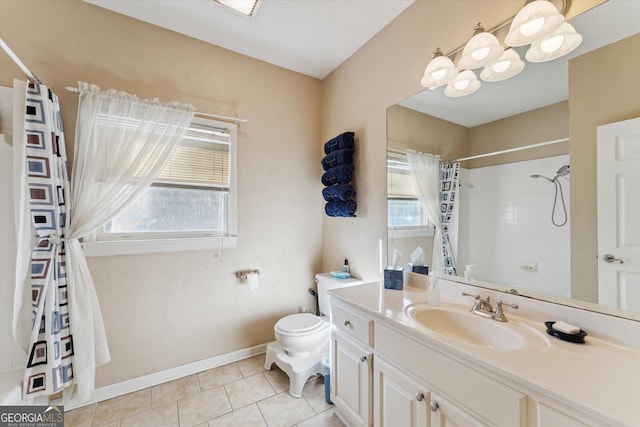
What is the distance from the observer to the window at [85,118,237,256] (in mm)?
1819

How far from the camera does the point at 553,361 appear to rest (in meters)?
0.79

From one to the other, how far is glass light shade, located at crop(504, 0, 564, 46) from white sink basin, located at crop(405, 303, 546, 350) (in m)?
1.24

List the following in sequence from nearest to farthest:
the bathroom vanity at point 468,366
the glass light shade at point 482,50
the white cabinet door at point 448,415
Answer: the bathroom vanity at point 468,366, the white cabinet door at point 448,415, the glass light shade at point 482,50

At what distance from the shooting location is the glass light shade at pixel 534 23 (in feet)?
3.29

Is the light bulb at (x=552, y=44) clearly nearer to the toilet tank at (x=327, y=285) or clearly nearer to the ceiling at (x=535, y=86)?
the ceiling at (x=535, y=86)

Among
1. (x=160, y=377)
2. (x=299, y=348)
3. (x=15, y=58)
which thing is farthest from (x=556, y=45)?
(x=160, y=377)

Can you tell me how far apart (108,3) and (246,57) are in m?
0.96

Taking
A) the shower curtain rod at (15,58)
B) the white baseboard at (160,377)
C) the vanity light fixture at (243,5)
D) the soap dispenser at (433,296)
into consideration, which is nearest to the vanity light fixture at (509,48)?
the soap dispenser at (433,296)

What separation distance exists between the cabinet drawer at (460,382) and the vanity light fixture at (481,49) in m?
1.38

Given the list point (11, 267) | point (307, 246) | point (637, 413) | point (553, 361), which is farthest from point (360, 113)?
point (11, 267)

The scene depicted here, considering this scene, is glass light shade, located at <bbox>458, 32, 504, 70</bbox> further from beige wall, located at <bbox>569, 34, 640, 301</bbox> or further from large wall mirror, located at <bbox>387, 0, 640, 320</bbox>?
beige wall, located at <bbox>569, 34, 640, 301</bbox>

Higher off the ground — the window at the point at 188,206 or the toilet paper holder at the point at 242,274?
the window at the point at 188,206

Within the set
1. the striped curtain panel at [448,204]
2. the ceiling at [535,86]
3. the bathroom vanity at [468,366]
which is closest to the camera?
the bathroom vanity at [468,366]

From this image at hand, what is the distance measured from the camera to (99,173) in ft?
5.52
